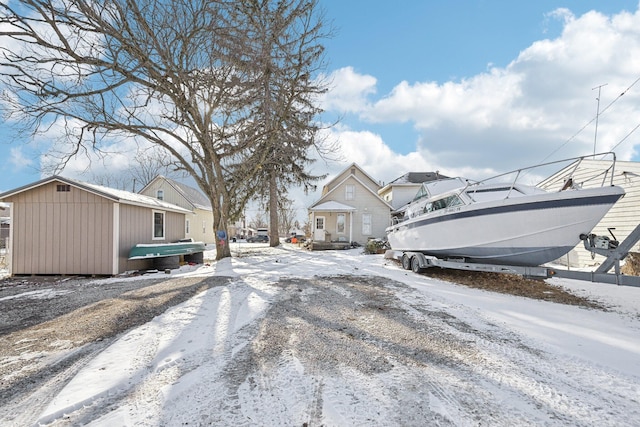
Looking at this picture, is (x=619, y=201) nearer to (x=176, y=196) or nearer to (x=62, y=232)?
(x=62, y=232)

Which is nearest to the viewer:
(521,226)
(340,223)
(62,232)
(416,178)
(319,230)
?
(521,226)

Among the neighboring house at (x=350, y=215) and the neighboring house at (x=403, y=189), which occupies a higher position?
the neighboring house at (x=403, y=189)

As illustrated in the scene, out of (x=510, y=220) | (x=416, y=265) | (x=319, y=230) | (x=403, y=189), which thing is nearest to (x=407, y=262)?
(x=416, y=265)

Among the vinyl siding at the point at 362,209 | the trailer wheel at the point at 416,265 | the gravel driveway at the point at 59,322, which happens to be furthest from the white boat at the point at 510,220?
the vinyl siding at the point at 362,209

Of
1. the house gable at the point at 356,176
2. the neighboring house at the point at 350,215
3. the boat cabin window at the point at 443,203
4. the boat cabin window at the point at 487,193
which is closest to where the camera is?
the boat cabin window at the point at 487,193

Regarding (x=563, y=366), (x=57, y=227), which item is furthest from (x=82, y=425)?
(x=57, y=227)

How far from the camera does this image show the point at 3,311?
5582 millimetres

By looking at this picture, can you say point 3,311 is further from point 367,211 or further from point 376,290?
point 367,211

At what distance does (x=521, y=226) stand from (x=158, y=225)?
1315 cm

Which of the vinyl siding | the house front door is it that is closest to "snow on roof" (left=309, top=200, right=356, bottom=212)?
the vinyl siding

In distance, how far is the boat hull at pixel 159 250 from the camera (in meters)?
10.5

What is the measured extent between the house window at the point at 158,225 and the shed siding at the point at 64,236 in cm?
278

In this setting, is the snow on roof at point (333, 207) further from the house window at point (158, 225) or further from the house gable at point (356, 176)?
the house window at point (158, 225)

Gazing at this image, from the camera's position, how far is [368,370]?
2.95 meters
